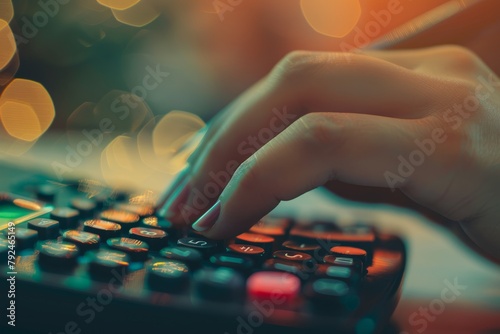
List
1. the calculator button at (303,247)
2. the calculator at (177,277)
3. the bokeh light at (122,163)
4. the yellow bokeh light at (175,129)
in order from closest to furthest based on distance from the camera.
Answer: the calculator at (177,277) < the calculator button at (303,247) < the bokeh light at (122,163) < the yellow bokeh light at (175,129)

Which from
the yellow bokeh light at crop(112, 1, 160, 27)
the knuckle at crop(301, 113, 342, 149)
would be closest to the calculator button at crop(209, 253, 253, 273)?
the knuckle at crop(301, 113, 342, 149)

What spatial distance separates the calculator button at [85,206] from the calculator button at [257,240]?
13cm

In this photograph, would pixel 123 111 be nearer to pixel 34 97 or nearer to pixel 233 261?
pixel 34 97

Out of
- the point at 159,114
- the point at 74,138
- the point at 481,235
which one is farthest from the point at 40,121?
the point at 481,235

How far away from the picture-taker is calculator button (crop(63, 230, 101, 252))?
0.35 metres

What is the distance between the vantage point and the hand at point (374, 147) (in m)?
0.40

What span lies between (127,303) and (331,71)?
29cm

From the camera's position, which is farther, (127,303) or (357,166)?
(357,166)

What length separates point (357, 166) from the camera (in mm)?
401

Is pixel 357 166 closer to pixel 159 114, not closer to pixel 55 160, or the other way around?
pixel 55 160

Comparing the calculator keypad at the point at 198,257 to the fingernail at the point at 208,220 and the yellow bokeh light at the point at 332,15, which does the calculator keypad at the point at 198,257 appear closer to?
the fingernail at the point at 208,220

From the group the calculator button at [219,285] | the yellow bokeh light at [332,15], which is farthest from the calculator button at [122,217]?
the yellow bokeh light at [332,15]

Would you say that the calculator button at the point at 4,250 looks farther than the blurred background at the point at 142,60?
No

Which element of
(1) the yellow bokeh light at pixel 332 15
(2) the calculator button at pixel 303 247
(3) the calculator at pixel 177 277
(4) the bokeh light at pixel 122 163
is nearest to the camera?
(3) the calculator at pixel 177 277
